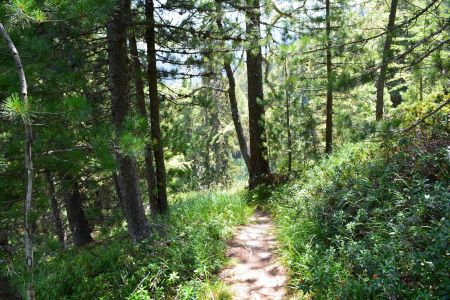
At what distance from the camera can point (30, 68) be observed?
520cm

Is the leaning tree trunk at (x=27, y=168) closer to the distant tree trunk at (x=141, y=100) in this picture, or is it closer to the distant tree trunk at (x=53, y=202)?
the distant tree trunk at (x=53, y=202)

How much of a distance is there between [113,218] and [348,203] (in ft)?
25.2

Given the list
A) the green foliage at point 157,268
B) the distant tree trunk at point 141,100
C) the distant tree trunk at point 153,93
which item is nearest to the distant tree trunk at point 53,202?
the green foliage at point 157,268

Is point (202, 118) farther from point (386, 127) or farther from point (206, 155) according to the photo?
point (386, 127)

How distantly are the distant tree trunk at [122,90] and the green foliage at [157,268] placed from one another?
81cm

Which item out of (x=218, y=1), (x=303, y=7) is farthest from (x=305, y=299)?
(x=303, y=7)

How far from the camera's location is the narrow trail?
4891 mm

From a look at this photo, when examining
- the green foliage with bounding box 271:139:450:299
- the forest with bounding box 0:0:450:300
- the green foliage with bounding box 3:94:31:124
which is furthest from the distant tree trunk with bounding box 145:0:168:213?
the green foliage with bounding box 3:94:31:124

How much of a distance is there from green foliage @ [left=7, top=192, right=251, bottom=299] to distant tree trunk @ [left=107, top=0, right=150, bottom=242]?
2.66 feet

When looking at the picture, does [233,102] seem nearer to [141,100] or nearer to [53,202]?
[141,100]

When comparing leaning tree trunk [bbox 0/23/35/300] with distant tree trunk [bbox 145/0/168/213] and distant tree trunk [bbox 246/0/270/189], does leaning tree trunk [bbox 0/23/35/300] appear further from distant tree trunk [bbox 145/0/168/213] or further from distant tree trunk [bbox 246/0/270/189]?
distant tree trunk [bbox 246/0/270/189]

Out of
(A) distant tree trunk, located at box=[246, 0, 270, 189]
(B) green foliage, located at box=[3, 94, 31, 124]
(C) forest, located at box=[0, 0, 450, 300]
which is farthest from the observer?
(A) distant tree trunk, located at box=[246, 0, 270, 189]

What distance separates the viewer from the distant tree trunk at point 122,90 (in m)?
6.09

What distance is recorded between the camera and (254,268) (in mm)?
5621
